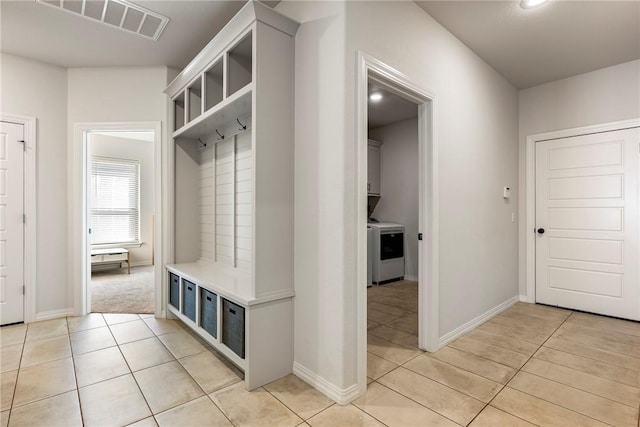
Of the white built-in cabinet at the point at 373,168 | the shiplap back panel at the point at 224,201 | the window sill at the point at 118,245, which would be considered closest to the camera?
the shiplap back panel at the point at 224,201

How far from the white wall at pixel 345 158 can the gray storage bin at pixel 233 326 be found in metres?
0.36

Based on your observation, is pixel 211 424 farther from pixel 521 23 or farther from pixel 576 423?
pixel 521 23

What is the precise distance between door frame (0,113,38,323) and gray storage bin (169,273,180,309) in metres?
1.38

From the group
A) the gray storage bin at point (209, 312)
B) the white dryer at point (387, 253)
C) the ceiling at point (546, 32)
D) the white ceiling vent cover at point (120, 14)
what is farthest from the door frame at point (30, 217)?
the white dryer at point (387, 253)

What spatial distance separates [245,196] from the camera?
8.92 feet

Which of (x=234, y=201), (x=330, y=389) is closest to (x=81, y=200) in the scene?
(x=234, y=201)

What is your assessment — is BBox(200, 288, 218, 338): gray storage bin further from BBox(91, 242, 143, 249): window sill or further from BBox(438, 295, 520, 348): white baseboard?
BBox(91, 242, 143, 249): window sill

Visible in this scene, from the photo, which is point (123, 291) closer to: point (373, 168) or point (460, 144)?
point (373, 168)

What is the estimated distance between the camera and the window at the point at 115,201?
596 centimetres

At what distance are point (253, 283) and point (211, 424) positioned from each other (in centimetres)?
75

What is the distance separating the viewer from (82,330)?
3.02 m

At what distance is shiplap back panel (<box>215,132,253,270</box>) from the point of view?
2.70 meters

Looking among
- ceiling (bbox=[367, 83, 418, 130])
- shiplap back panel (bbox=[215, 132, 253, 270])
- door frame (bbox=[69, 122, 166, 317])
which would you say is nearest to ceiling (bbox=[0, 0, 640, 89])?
door frame (bbox=[69, 122, 166, 317])

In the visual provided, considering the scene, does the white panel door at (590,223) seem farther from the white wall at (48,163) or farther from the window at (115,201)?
the window at (115,201)
